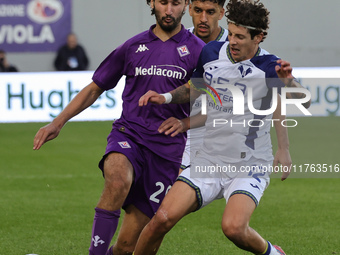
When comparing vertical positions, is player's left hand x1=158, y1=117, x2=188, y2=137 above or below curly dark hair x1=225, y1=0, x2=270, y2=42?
below

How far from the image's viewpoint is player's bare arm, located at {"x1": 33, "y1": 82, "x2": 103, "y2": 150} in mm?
5535

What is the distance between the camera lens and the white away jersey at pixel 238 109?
5.36 meters

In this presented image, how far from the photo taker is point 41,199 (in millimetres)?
9086

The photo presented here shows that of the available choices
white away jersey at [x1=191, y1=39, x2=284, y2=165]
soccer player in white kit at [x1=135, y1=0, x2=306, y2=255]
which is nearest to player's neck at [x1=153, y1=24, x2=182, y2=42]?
soccer player in white kit at [x1=135, y1=0, x2=306, y2=255]

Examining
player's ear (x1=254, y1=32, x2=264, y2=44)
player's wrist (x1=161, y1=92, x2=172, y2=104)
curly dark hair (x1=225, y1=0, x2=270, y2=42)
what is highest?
curly dark hair (x1=225, y1=0, x2=270, y2=42)

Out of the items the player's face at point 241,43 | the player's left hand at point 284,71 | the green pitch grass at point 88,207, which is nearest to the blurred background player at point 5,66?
the green pitch grass at point 88,207

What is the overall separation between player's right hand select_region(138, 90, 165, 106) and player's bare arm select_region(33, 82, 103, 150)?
70 centimetres

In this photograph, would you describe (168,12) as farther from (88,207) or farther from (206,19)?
(88,207)

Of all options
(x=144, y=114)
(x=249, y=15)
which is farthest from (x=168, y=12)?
(x=144, y=114)

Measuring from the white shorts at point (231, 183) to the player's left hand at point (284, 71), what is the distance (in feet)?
2.06

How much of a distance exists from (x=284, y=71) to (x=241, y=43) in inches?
20.8

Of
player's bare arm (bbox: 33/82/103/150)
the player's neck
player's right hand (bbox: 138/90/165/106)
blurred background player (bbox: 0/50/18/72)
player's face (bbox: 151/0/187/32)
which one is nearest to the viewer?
player's right hand (bbox: 138/90/165/106)

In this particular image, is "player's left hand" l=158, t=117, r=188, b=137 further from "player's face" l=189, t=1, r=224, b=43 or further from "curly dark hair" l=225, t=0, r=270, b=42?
"player's face" l=189, t=1, r=224, b=43

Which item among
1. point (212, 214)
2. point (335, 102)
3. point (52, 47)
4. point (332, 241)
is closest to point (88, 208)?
point (212, 214)
